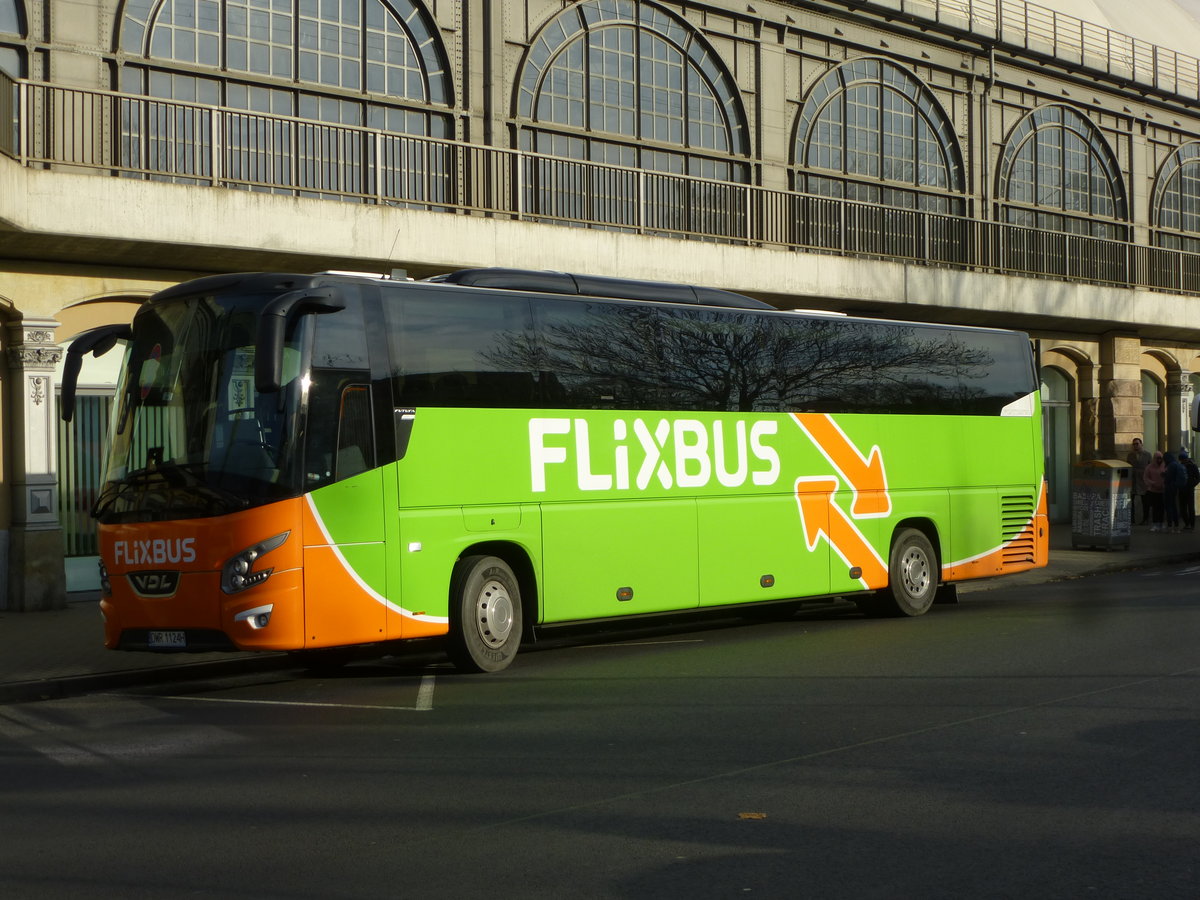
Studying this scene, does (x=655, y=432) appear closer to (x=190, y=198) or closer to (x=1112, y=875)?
(x=190, y=198)

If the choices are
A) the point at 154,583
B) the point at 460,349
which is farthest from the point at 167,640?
the point at 460,349

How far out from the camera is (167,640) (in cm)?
1138

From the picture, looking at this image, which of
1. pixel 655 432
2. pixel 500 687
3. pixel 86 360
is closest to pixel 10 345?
pixel 86 360

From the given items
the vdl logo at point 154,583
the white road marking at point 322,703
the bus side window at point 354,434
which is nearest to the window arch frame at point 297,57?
the bus side window at point 354,434

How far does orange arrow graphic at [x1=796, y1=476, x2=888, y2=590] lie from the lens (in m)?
15.6

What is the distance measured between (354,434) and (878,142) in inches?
767

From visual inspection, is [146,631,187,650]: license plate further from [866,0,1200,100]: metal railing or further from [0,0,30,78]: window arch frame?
[866,0,1200,100]: metal railing

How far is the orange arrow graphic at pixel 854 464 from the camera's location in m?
15.8

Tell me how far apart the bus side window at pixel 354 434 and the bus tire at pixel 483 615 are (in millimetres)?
1343

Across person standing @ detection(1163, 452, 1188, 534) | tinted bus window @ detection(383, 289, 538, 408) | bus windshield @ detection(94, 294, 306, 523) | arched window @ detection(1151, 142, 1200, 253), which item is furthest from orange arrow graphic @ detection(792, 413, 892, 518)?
arched window @ detection(1151, 142, 1200, 253)

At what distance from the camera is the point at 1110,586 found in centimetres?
1994

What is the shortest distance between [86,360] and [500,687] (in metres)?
9.47

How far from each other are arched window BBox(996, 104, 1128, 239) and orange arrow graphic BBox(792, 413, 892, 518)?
54.1 feet

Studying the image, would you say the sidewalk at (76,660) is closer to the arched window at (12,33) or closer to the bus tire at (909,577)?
the arched window at (12,33)
